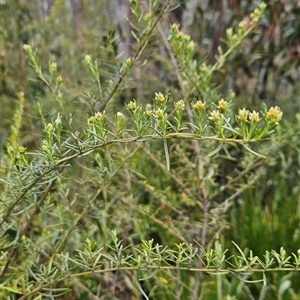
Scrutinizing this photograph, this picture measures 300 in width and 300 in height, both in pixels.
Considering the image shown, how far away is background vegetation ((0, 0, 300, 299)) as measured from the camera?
0.84 m

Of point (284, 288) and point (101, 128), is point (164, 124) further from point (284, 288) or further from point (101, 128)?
point (284, 288)

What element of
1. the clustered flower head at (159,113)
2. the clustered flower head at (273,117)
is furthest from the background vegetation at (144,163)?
the clustered flower head at (273,117)

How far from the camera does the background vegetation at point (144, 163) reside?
837 millimetres

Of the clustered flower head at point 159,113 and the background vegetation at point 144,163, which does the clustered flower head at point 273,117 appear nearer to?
the clustered flower head at point 159,113

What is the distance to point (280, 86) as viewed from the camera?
211 cm

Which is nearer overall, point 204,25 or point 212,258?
point 212,258

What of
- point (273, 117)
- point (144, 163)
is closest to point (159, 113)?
point (273, 117)

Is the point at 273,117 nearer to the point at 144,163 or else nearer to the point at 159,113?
the point at 159,113

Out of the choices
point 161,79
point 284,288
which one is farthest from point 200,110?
point 161,79

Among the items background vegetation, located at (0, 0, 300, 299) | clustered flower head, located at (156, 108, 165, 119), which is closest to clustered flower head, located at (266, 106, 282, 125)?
clustered flower head, located at (156, 108, 165, 119)

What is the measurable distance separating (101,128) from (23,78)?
1.11 metres

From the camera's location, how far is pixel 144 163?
4.52ft

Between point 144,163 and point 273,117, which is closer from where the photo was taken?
point 273,117

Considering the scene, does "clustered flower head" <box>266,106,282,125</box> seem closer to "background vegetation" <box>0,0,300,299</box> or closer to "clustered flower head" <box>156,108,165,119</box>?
"clustered flower head" <box>156,108,165,119</box>
